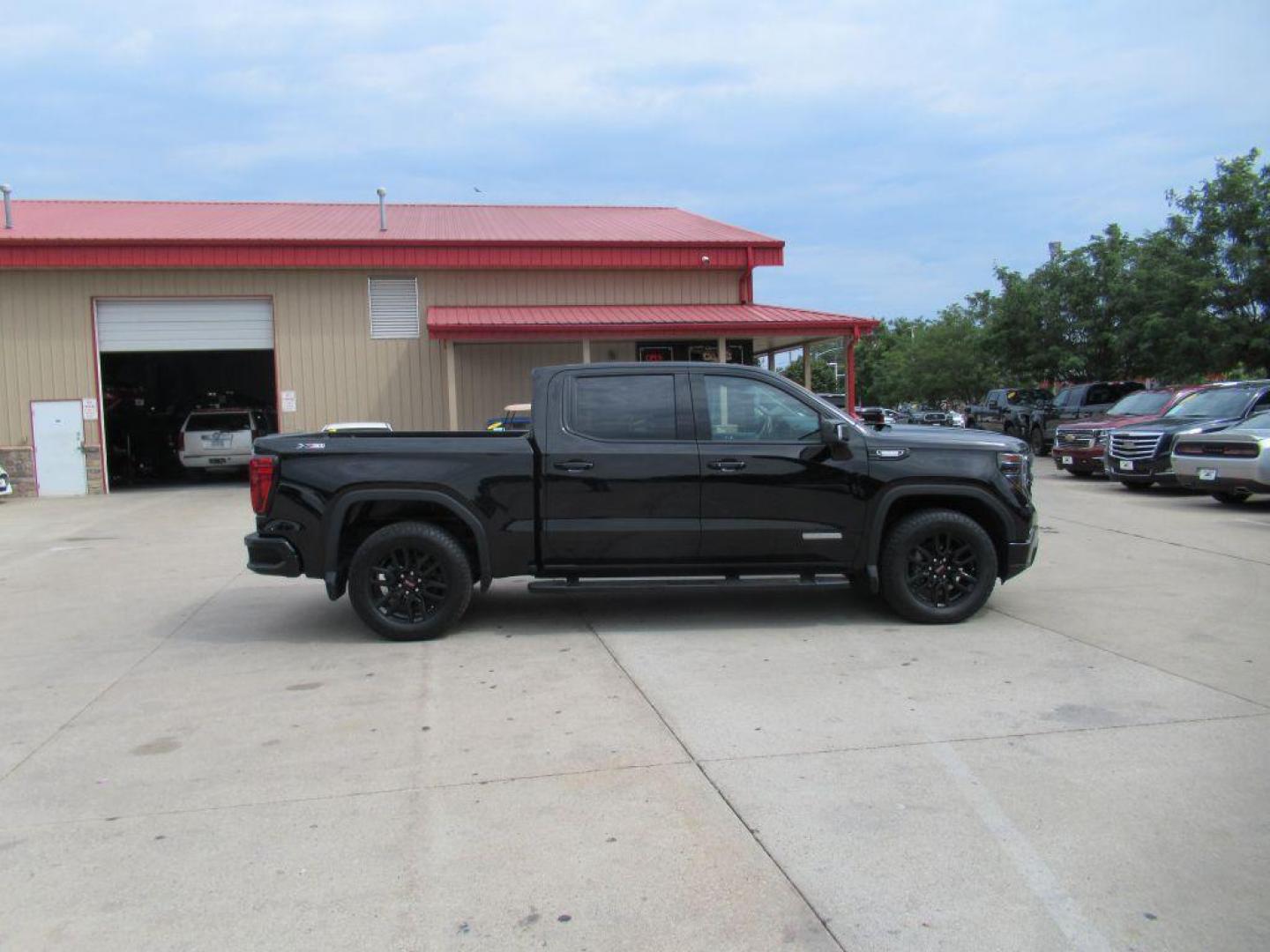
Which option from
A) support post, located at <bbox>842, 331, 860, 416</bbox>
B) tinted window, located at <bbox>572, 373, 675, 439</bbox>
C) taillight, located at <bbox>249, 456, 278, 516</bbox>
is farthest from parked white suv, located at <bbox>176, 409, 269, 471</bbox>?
tinted window, located at <bbox>572, 373, 675, 439</bbox>

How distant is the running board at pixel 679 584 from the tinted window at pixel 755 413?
3.27ft

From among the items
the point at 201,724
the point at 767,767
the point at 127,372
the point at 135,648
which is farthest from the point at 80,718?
the point at 127,372

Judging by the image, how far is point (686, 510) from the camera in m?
7.16

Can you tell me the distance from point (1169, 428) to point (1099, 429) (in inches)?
84.1

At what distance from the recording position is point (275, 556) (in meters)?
7.08

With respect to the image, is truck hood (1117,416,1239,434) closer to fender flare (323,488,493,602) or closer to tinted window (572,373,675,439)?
tinted window (572,373,675,439)

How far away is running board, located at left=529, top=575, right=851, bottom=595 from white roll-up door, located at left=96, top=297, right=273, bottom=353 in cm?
1679

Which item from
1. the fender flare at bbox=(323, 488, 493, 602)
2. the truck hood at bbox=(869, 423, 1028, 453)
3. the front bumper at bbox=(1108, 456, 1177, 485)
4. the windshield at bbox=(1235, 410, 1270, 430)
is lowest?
the front bumper at bbox=(1108, 456, 1177, 485)

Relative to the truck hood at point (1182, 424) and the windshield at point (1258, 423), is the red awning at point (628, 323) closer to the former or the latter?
the truck hood at point (1182, 424)

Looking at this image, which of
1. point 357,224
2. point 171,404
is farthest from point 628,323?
point 171,404

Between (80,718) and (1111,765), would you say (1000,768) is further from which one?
(80,718)

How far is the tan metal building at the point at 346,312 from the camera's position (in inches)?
830

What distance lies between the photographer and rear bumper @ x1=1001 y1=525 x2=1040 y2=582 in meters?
7.32

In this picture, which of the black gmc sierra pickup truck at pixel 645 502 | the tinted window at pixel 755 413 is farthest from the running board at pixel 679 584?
the tinted window at pixel 755 413
